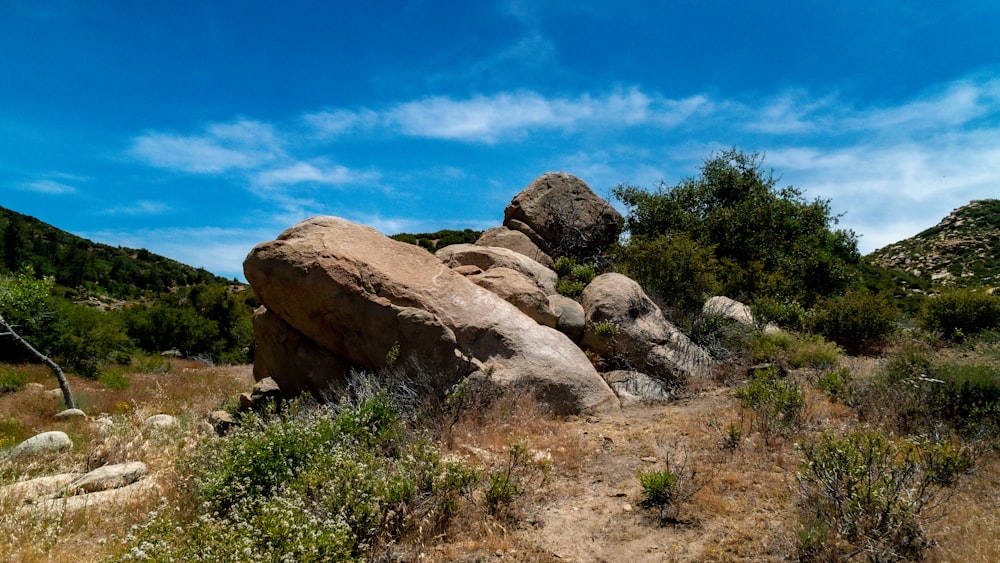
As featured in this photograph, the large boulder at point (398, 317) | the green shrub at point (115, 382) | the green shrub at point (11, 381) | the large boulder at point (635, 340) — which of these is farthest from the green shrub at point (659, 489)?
the green shrub at point (11, 381)

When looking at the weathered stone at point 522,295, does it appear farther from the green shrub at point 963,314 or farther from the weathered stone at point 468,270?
the green shrub at point 963,314

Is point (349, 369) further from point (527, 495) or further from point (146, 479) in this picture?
point (527, 495)

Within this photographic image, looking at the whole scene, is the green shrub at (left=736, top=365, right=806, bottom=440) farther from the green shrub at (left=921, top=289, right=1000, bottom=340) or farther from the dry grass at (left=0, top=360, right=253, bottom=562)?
the green shrub at (left=921, top=289, right=1000, bottom=340)

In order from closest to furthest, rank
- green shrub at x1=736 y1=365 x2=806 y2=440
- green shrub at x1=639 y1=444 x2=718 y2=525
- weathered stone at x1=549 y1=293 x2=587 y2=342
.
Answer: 1. green shrub at x1=639 y1=444 x2=718 y2=525
2. green shrub at x1=736 y1=365 x2=806 y2=440
3. weathered stone at x1=549 y1=293 x2=587 y2=342

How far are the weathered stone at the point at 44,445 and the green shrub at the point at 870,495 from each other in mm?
9721

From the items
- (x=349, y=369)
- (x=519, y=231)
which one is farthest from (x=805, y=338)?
(x=349, y=369)

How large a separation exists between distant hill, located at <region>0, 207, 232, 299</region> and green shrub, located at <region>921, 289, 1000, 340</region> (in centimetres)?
4405

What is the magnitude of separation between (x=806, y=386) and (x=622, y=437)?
328 cm

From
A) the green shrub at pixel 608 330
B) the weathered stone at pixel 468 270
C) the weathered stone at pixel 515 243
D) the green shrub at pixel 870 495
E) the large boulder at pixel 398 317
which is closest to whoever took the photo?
the green shrub at pixel 870 495

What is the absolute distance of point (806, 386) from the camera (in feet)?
30.0

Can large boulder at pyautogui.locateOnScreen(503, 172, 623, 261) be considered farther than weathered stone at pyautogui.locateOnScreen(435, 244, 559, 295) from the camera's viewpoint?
Yes

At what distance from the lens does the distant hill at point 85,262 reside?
42594mm

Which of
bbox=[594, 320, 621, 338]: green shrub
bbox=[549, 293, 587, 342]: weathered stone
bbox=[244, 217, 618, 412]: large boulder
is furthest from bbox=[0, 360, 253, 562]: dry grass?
bbox=[594, 320, 621, 338]: green shrub

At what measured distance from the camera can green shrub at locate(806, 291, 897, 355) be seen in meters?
13.2
